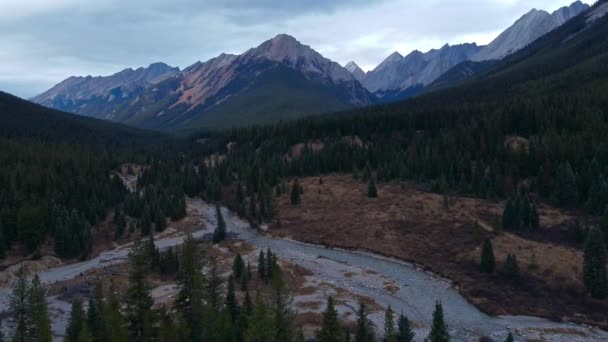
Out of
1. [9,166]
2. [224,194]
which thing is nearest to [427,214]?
[224,194]

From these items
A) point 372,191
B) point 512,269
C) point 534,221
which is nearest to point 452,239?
point 534,221

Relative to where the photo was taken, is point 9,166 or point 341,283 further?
point 9,166

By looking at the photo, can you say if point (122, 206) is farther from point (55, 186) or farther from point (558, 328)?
point (558, 328)

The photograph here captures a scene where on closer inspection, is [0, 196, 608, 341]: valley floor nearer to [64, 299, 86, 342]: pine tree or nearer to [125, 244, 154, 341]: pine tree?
[64, 299, 86, 342]: pine tree

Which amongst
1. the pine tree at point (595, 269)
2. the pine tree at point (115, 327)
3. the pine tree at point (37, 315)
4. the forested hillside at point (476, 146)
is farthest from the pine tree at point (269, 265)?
the forested hillside at point (476, 146)

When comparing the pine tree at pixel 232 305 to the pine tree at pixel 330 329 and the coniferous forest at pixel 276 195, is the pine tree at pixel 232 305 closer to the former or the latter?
the coniferous forest at pixel 276 195

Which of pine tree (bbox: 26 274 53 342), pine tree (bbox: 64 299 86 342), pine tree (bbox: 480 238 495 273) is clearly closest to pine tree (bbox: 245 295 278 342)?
pine tree (bbox: 64 299 86 342)
